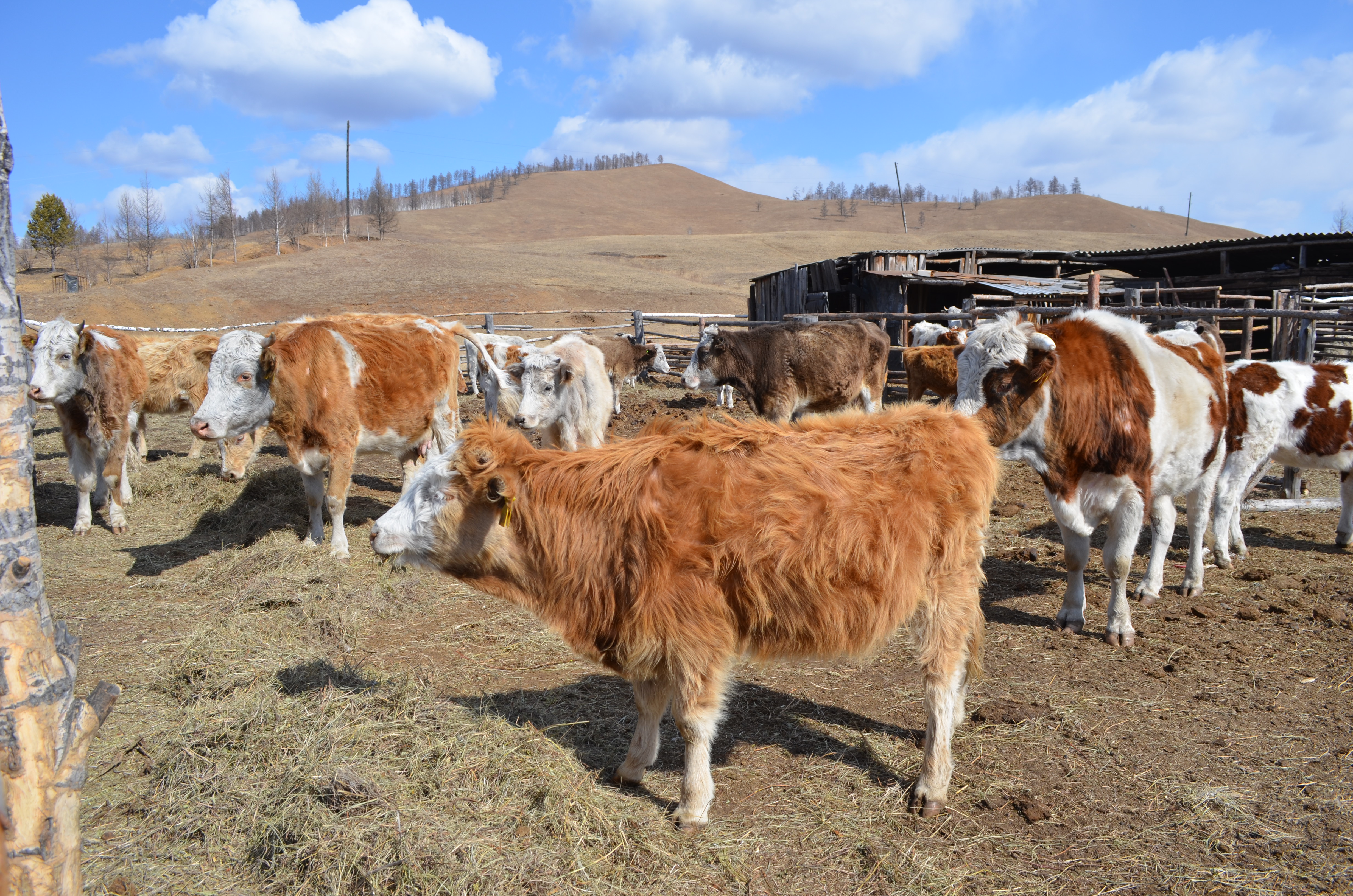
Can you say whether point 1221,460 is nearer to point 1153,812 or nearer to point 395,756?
point 1153,812

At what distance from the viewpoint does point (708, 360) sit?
13.3 m

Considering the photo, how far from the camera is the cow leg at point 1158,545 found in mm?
6211

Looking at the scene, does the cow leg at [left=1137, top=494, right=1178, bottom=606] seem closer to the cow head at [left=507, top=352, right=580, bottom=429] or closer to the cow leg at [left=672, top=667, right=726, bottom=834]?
the cow leg at [left=672, top=667, right=726, bottom=834]

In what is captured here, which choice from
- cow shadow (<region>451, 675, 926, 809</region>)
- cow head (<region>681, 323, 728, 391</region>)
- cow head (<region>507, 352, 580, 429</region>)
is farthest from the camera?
cow head (<region>681, 323, 728, 391</region>)

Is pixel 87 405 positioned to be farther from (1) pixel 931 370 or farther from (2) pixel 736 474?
(1) pixel 931 370

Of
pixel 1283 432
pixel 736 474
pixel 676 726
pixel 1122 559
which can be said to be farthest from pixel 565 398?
pixel 1283 432

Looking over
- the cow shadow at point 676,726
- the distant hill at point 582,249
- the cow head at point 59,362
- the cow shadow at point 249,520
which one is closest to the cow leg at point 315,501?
the cow shadow at point 249,520

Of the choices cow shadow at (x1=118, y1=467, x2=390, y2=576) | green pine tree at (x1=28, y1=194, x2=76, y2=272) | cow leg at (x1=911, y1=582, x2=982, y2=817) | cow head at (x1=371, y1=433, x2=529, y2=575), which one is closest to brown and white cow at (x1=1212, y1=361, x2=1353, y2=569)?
cow leg at (x1=911, y1=582, x2=982, y2=817)

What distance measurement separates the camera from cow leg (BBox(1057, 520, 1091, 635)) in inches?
223

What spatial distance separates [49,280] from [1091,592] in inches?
2633

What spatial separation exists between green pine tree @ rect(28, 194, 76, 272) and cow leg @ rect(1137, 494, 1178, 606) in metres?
72.4

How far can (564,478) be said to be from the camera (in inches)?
147

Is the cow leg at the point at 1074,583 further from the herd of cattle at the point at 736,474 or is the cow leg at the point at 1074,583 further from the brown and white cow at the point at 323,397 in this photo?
the brown and white cow at the point at 323,397

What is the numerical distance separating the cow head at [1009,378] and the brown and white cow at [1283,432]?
3022mm
